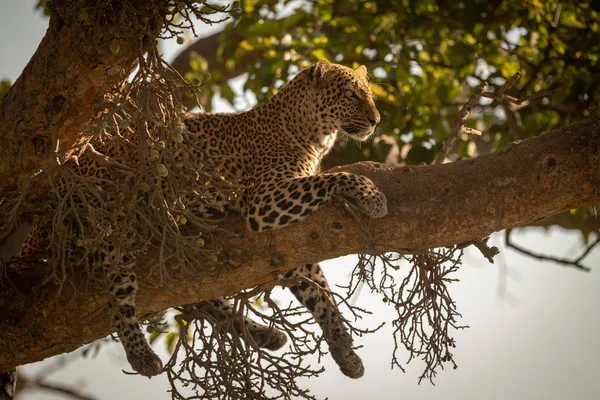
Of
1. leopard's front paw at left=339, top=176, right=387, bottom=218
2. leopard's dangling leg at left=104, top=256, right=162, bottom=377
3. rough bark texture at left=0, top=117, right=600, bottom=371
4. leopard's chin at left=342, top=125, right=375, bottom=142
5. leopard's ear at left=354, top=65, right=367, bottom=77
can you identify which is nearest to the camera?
rough bark texture at left=0, top=117, right=600, bottom=371

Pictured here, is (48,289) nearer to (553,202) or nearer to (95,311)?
(95,311)

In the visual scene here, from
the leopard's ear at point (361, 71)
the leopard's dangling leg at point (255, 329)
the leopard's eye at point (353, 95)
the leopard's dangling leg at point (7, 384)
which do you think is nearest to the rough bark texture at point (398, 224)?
the leopard's dangling leg at point (7, 384)

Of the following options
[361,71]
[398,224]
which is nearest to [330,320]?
[398,224]

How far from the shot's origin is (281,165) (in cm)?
725

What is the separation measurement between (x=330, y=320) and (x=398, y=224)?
1510 millimetres

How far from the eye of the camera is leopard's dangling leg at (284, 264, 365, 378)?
721 centimetres

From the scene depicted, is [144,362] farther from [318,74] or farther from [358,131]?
[318,74]

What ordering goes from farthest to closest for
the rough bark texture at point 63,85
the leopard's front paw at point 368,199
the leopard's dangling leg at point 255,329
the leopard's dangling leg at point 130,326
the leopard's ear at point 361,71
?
the leopard's ear at point 361,71 < the leopard's dangling leg at point 255,329 < the leopard's dangling leg at point 130,326 < the leopard's front paw at point 368,199 < the rough bark texture at point 63,85

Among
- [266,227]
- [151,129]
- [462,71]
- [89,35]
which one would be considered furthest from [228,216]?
[462,71]

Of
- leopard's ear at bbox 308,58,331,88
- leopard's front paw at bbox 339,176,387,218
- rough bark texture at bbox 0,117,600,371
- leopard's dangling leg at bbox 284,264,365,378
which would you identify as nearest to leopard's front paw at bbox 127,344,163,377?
rough bark texture at bbox 0,117,600,371

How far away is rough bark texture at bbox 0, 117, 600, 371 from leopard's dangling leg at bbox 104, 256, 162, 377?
3.7 inches

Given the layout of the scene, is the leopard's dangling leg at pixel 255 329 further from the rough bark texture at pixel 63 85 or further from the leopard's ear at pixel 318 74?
the rough bark texture at pixel 63 85

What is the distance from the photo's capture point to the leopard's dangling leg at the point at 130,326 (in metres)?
6.28

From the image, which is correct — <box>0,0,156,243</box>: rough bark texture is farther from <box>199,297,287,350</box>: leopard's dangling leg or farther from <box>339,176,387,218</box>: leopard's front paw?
<box>199,297,287,350</box>: leopard's dangling leg
